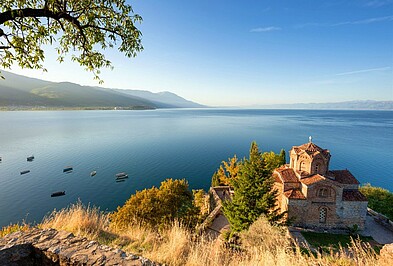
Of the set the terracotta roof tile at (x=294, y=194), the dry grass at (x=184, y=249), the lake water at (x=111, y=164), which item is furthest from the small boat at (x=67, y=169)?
the terracotta roof tile at (x=294, y=194)

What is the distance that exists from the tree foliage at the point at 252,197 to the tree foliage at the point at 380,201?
887 inches

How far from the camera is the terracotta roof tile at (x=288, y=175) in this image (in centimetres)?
2375

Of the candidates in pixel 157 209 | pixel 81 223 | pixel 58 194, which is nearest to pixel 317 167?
pixel 157 209

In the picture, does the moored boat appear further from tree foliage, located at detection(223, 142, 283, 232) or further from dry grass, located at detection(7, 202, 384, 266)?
dry grass, located at detection(7, 202, 384, 266)

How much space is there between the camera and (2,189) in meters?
36.0

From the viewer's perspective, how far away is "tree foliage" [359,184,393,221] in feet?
95.8


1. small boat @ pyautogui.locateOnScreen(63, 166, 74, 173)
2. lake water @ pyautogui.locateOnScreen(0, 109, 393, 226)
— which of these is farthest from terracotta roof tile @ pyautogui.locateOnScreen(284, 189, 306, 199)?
small boat @ pyautogui.locateOnScreen(63, 166, 74, 173)

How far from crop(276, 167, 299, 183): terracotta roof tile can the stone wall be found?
2339 cm

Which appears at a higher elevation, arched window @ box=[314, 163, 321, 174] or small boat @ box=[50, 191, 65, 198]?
arched window @ box=[314, 163, 321, 174]

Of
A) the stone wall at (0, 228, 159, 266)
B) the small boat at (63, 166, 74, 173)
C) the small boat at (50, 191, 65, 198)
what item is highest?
the stone wall at (0, 228, 159, 266)

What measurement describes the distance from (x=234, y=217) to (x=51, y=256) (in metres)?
18.4

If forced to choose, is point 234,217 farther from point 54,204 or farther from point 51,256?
point 54,204

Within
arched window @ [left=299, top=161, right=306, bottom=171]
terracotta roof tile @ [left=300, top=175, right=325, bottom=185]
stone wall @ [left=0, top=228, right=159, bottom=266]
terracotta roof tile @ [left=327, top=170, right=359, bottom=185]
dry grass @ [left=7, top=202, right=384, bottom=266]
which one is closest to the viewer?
stone wall @ [left=0, top=228, right=159, bottom=266]

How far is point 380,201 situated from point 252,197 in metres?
27.2
